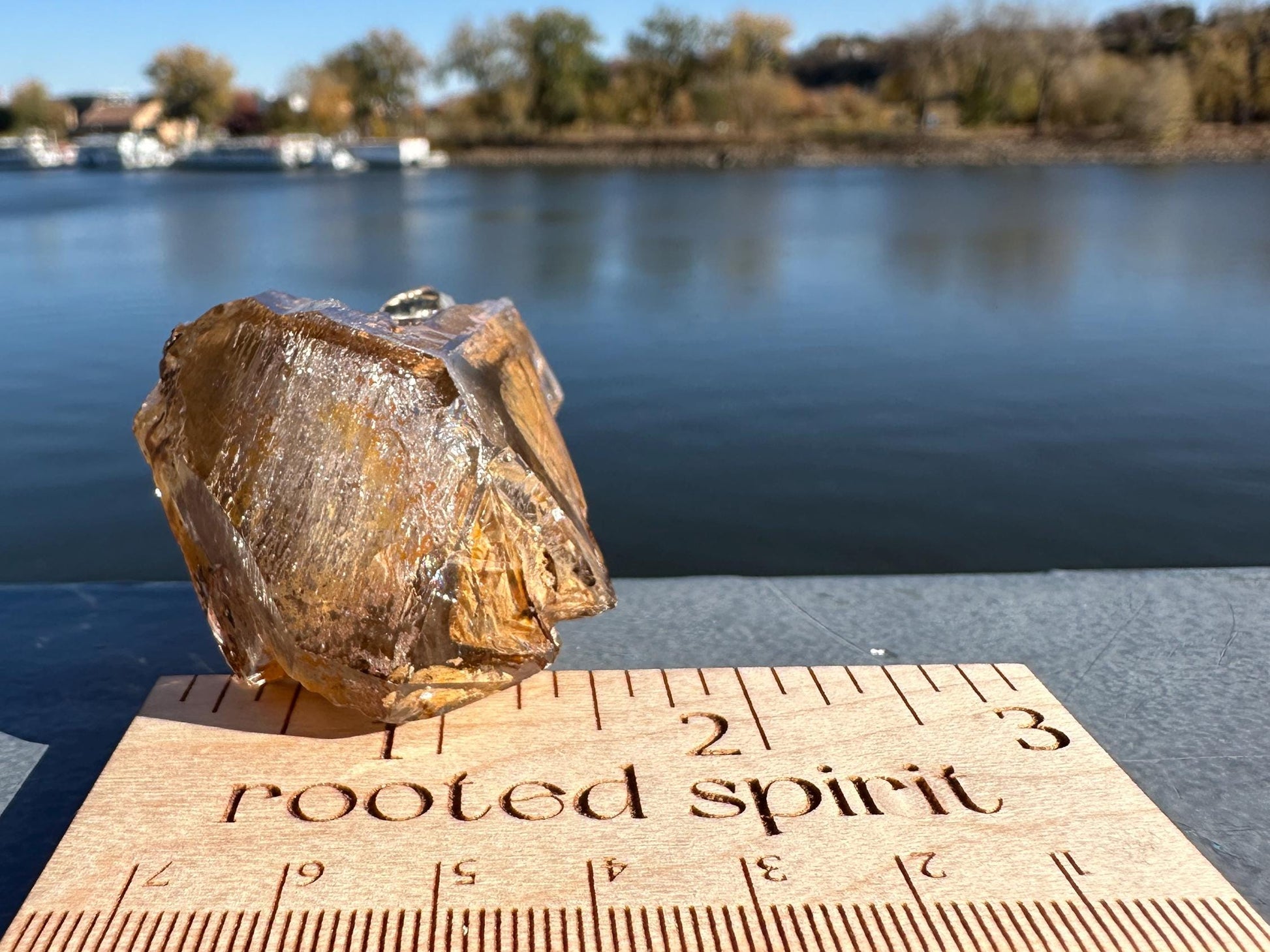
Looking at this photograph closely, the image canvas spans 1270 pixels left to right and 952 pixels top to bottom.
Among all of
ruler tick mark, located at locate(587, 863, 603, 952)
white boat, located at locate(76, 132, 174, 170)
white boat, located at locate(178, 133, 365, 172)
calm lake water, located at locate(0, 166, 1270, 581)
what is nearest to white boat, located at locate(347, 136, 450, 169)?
white boat, located at locate(178, 133, 365, 172)

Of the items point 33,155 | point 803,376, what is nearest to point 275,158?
point 33,155

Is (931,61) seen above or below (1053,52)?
above

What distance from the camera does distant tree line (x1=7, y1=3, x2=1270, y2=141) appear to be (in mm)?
42156

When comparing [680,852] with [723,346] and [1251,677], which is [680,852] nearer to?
[1251,677]

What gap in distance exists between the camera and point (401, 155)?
5141cm

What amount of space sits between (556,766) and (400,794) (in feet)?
0.84

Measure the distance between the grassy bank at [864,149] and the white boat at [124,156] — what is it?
55.2 feet

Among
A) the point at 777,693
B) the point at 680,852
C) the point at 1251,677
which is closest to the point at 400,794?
the point at 680,852

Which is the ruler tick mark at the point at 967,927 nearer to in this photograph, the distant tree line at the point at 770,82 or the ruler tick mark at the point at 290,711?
the ruler tick mark at the point at 290,711

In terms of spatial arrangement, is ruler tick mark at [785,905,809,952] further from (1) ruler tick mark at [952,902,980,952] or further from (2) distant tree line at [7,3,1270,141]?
(2) distant tree line at [7,3,1270,141]

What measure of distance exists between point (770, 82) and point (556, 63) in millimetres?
13587

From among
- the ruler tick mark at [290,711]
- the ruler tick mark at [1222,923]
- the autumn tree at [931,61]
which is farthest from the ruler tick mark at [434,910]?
the autumn tree at [931,61]

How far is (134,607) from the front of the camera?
261 cm

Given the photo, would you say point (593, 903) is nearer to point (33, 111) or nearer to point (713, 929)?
point (713, 929)
